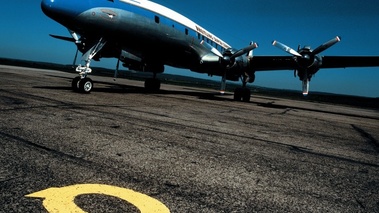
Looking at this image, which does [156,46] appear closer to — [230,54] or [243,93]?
[230,54]

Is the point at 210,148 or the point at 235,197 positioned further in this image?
the point at 210,148

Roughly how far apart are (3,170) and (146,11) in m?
12.9

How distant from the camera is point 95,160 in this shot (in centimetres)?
338

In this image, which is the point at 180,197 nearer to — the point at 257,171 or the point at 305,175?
the point at 257,171

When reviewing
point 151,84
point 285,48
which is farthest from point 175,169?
point 151,84

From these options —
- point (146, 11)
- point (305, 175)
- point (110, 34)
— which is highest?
point (146, 11)

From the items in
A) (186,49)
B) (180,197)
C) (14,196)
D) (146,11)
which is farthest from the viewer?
(186,49)

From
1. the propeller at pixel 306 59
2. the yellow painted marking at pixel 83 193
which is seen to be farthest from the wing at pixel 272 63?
the yellow painted marking at pixel 83 193

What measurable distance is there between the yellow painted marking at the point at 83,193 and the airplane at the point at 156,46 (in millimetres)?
10459

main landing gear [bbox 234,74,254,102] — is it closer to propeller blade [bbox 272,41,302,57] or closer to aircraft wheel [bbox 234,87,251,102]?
aircraft wheel [bbox 234,87,251,102]

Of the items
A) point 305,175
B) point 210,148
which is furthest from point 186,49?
point 305,175

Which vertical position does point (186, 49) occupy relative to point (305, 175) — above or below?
above

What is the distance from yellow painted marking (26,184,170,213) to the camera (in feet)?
7.18

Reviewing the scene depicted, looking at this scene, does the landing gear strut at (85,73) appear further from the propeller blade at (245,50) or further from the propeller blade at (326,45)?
the propeller blade at (326,45)
